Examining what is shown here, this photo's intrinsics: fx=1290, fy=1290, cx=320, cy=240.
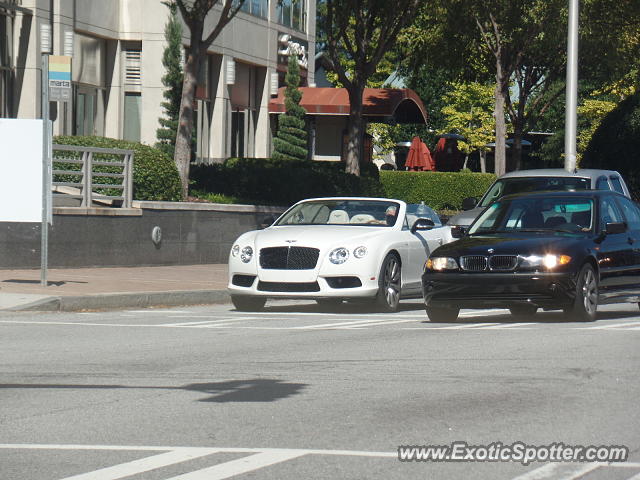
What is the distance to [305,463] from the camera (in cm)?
637

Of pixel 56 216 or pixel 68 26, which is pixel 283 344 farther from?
pixel 68 26

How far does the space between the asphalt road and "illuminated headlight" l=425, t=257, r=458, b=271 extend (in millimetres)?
689

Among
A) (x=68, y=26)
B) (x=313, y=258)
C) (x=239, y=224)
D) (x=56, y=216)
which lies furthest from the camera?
(x=68, y=26)

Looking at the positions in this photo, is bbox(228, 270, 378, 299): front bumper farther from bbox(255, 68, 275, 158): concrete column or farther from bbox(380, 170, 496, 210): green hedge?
bbox(255, 68, 275, 158): concrete column

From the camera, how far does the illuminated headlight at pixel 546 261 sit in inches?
550

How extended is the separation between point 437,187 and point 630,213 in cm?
2895

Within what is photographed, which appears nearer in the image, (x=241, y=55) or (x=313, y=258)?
(x=313, y=258)

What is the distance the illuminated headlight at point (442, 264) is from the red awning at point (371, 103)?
29505mm

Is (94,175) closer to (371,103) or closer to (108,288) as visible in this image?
(108,288)

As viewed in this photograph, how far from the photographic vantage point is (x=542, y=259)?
14016mm

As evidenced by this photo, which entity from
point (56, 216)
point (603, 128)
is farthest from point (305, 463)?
point (603, 128)

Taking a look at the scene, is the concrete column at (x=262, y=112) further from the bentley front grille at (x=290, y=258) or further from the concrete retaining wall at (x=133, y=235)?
the bentley front grille at (x=290, y=258)

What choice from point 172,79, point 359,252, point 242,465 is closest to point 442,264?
point 359,252

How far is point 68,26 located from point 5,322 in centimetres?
1993
